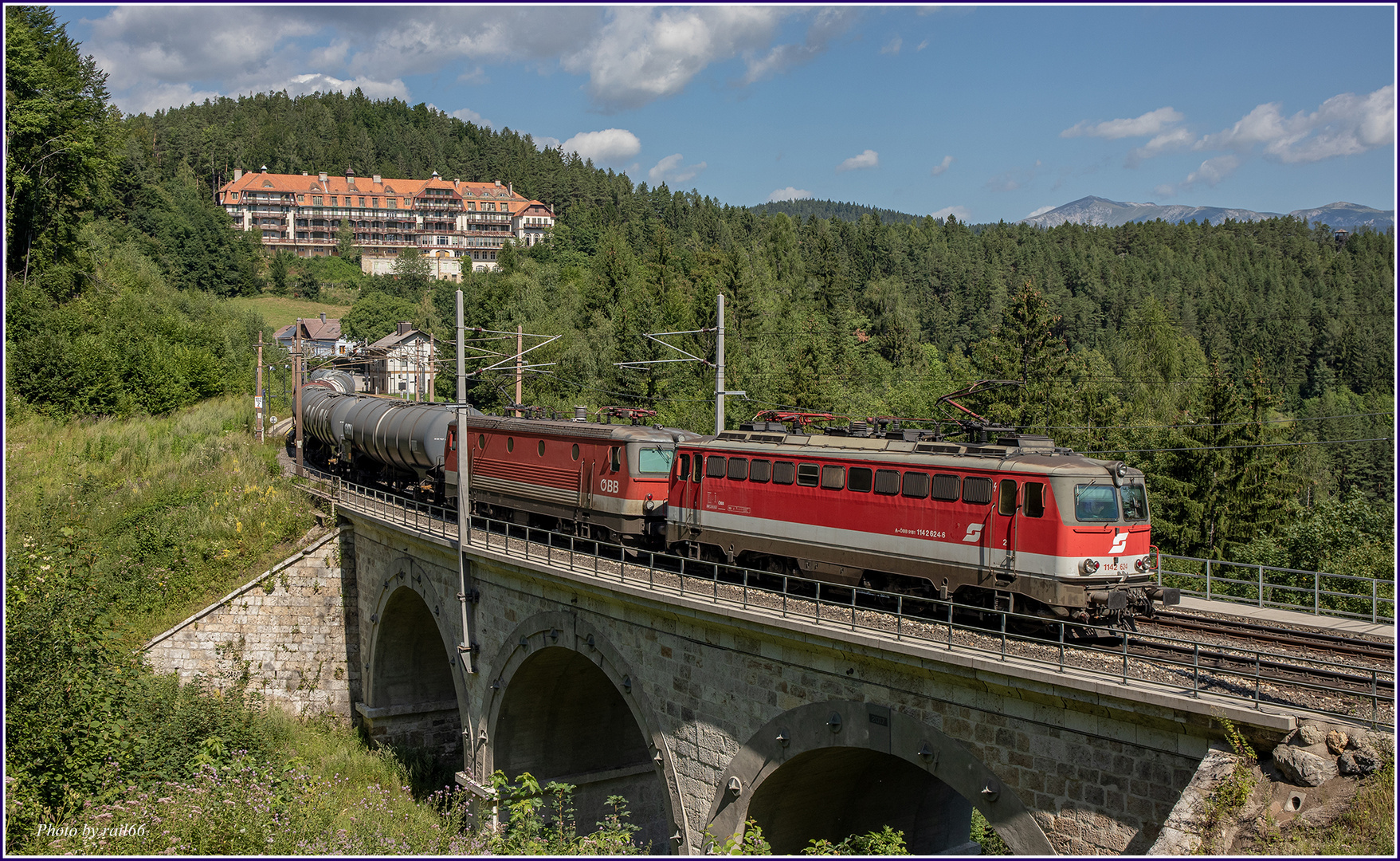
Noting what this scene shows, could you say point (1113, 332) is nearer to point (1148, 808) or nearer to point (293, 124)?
point (1148, 808)

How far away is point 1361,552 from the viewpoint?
29.6 metres

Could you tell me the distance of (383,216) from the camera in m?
153

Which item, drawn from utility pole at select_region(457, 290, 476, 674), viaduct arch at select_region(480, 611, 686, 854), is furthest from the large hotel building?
viaduct arch at select_region(480, 611, 686, 854)

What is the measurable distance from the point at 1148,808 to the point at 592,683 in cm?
1666

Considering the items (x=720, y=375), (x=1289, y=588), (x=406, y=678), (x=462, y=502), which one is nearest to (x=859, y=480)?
(x=720, y=375)

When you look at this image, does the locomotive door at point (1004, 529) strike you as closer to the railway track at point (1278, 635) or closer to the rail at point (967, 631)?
the rail at point (967, 631)

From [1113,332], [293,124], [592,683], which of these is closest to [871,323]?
[1113,332]

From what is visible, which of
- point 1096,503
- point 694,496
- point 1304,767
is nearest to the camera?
point 1304,767

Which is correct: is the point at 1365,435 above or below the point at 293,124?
below

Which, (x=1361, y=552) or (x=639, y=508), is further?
(x=1361, y=552)

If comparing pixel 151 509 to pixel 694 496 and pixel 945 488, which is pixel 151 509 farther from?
pixel 945 488

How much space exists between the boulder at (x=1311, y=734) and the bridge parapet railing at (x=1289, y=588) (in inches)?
129

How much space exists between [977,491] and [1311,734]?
6412 millimetres

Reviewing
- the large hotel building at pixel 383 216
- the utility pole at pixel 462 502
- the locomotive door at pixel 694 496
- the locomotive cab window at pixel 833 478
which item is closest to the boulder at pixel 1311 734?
the locomotive cab window at pixel 833 478
